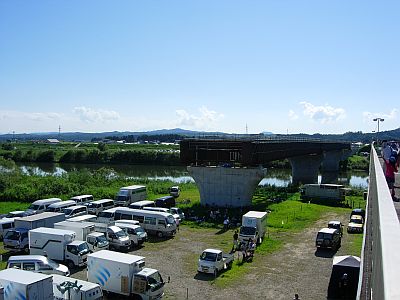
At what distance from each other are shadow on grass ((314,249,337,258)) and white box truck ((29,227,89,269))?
40.9 ft

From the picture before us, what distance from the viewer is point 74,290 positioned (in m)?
15.0

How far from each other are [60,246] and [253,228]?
426 inches

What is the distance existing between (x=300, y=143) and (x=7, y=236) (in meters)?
41.4

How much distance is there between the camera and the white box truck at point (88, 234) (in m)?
22.4

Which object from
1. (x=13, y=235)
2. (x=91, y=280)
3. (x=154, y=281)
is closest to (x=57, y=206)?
(x=13, y=235)

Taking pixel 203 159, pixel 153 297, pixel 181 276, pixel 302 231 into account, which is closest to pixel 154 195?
pixel 203 159

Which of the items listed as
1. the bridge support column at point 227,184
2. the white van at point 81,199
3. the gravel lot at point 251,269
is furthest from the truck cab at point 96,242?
the bridge support column at point 227,184

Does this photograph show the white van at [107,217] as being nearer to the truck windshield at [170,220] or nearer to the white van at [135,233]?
the white van at [135,233]

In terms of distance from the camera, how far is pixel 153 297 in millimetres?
16516

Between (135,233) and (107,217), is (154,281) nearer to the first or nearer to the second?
(135,233)

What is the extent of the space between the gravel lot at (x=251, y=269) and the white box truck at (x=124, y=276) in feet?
3.62

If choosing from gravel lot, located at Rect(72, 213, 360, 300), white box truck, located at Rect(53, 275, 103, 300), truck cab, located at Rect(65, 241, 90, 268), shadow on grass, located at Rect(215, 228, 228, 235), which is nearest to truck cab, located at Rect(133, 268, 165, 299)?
gravel lot, located at Rect(72, 213, 360, 300)

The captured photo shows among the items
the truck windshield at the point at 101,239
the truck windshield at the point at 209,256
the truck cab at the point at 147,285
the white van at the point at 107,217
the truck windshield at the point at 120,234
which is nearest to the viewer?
the truck cab at the point at 147,285

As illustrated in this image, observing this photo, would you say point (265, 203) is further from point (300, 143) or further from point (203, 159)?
point (300, 143)
